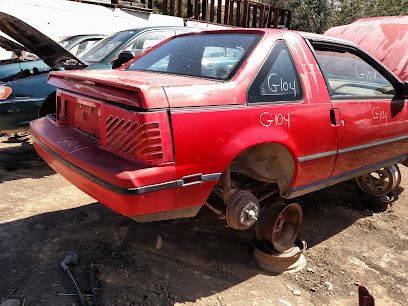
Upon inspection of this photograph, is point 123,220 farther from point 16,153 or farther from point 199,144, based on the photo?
point 16,153

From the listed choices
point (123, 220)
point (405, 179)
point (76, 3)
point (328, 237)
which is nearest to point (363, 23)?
point (405, 179)

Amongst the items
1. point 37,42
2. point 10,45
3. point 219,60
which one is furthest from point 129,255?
point 10,45

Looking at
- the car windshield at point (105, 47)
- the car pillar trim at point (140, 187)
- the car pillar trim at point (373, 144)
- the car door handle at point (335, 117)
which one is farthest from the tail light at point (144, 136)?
the car windshield at point (105, 47)

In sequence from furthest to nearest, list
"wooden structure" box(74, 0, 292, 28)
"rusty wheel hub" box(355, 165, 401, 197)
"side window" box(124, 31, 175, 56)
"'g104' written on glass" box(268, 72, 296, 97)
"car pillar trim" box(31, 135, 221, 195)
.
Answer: "wooden structure" box(74, 0, 292, 28) < "side window" box(124, 31, 175, 56) < "rusty wheel hub" box(355, 165, 401, 197) < "'g104' written on glass" box(268, 72, 296, 97) < "car pillar trim" box(31, 135, 221, 195)

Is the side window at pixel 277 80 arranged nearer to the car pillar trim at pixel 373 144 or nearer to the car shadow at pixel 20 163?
the car pillar trim at pixel 373 144

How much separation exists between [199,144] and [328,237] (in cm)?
196

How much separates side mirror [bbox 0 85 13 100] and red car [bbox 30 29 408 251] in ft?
5.60

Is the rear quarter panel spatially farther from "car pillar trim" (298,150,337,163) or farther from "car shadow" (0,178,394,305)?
"car shadow" (0,178,394,305)

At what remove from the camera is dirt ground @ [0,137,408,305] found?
2.56 metres

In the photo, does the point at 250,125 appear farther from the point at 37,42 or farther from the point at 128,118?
the point at 37,42

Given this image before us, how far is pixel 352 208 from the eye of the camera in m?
4.21

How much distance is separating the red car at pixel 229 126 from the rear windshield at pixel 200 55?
0.5 inches

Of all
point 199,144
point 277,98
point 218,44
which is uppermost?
point 218,44

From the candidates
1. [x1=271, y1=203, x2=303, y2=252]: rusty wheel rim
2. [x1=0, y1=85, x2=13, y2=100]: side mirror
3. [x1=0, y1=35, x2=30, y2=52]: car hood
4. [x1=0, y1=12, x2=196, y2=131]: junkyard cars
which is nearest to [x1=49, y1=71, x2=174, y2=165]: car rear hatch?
[x1=271, y1=203, x2=303, y2=252]: rusty wheel rim
